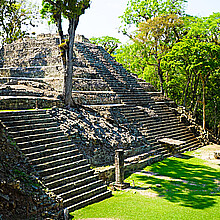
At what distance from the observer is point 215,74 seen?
20.9m

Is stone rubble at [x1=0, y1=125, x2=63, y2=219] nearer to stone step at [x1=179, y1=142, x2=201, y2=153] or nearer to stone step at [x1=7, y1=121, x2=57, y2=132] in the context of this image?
stone step at [x1=7, y1=121, x2=57, y2=132]

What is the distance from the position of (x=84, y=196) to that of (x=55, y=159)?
1620 mm

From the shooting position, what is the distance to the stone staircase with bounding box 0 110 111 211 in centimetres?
787

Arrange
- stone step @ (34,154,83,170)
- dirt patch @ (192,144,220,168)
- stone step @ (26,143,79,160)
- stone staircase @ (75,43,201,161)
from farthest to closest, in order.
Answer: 1. stone staircase @ (75,43,201,161)
2. dirt patch @ (192,144,220,168)
3. stone step @ (26,143,79,160)
4. stone step @ (34,154,83,170)

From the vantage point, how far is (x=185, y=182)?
10.3 meters

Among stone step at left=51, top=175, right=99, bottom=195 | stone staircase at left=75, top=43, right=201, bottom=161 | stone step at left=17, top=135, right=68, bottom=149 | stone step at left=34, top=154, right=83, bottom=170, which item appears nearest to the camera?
stone step at left=51, top=175, right=99, bottom=195

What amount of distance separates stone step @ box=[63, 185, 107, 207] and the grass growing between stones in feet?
1.13

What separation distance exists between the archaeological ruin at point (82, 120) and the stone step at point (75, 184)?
0.03m

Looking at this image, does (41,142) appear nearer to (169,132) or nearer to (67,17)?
(67,17)

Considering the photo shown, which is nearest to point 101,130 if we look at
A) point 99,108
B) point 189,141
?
point 99,108

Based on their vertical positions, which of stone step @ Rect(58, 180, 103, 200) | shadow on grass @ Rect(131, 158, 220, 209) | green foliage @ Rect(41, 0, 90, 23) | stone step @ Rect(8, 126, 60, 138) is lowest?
shadow on grass @ Rect(131, 158, 220, 209)

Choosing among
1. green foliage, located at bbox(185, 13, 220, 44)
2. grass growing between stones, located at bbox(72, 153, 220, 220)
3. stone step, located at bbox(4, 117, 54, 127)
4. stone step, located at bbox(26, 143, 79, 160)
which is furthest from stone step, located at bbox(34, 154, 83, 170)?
green foliage, located at bbox(185, 13, 220, 44)

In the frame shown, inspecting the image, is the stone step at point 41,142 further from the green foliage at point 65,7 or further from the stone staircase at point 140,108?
the green foliage at point 65,7

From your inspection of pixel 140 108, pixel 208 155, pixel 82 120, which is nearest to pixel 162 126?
pixel 140 108
